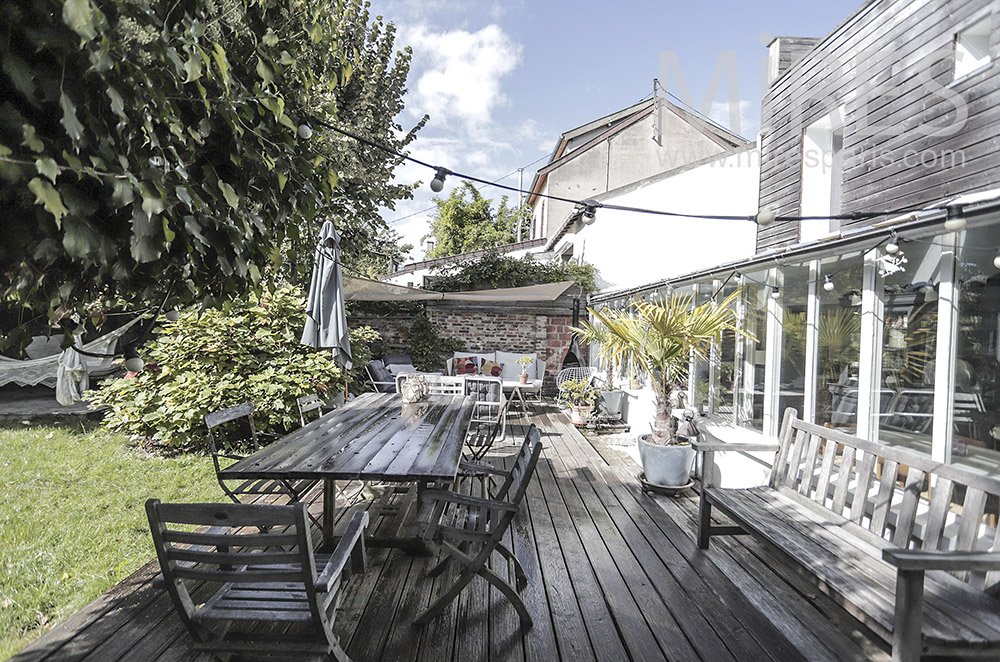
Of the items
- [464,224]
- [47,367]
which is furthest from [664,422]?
[464,224]

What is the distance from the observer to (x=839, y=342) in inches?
141

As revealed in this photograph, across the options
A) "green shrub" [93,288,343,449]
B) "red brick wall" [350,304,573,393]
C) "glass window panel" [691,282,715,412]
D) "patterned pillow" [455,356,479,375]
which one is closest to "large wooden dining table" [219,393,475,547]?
"green shrub" [93,288,343,449]

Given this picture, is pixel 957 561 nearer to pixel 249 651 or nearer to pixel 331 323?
pixel 249 651

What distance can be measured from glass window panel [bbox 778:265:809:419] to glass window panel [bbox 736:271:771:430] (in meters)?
0.21

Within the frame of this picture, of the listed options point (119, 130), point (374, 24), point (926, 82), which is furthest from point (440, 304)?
point (119, 130)

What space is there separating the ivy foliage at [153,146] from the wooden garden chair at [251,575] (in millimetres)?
708

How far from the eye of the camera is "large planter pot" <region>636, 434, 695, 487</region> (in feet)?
14.1

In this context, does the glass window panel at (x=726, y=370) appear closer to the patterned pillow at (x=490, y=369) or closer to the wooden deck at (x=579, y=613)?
the wooden deck at (x=579, y=613)

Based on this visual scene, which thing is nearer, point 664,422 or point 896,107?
point 664,422

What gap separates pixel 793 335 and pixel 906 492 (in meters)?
1.98

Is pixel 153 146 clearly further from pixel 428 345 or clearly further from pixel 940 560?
pixel 428 345

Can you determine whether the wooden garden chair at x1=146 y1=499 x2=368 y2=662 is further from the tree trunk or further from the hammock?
the hammock

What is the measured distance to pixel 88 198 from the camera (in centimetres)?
109

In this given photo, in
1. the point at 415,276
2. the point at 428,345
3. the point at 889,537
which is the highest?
the point at 415,276
